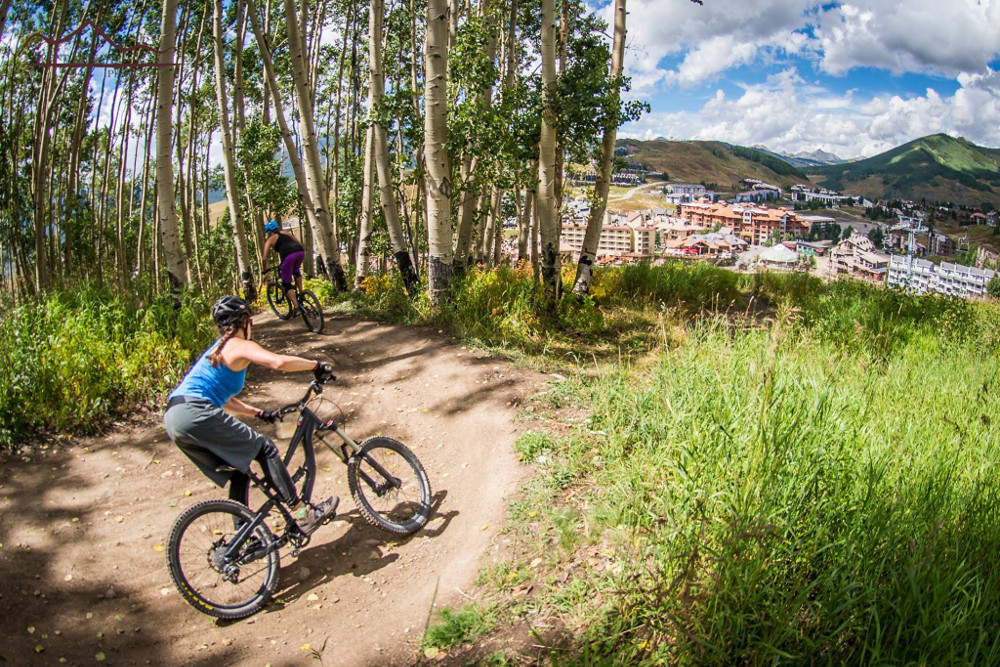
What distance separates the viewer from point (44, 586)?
400cm

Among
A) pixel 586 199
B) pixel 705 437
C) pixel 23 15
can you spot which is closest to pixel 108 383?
pixel 705 437

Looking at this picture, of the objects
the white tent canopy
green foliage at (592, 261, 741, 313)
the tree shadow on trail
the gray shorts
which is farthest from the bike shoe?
the white tent canopy

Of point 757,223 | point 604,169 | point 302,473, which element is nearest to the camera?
point 302,473

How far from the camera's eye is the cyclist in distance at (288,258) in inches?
341

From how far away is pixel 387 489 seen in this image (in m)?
4.66

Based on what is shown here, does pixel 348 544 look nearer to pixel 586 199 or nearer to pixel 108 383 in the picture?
pixel 108 383

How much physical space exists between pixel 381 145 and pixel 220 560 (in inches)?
316

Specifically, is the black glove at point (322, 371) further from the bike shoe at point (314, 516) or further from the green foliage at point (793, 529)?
the green foliage at point (793, 529)

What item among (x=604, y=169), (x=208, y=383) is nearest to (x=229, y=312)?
(x=208, y=383)

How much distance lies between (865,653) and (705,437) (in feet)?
4.76

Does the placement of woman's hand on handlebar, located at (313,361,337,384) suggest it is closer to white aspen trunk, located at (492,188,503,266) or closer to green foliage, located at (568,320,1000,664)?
green foliage, located at (568,320,1000,664)

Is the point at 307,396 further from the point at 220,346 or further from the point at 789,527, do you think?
the point at 789,527

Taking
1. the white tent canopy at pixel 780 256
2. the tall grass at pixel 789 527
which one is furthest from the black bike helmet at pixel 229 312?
the white tent canopy at pixel 780 256

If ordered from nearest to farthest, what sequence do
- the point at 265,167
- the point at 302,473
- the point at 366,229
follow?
the point at 302,473, the point at 366,229, the point at 265,167
